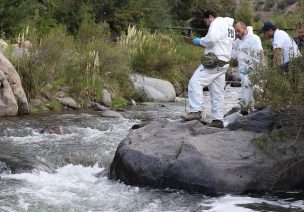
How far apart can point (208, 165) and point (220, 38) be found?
2391 mm

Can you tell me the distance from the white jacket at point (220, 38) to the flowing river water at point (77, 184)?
2012 mm

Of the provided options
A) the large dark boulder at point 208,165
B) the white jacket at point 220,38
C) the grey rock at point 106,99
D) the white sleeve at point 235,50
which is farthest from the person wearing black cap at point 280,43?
the grey rock at point 106,99

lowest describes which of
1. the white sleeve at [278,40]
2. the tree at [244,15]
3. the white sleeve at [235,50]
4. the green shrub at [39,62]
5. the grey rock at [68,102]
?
the grey rock at [68,102]

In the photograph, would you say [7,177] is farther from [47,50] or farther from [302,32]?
[47,50]

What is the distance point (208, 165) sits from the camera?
6141 millimetres

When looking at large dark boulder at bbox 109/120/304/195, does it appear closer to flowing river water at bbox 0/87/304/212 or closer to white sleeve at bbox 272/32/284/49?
flowing river water at bbox 0/87/304/212

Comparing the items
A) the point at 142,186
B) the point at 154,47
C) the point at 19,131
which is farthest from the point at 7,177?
the point at 154,47

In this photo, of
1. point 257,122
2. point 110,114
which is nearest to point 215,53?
point 257,122

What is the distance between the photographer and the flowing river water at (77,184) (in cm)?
569

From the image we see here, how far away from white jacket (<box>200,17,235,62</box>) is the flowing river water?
2012 mm

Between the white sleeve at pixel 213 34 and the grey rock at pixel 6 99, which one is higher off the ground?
the white sleeve at pixel 213 34

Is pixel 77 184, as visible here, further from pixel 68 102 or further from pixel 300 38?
pixel 68 102

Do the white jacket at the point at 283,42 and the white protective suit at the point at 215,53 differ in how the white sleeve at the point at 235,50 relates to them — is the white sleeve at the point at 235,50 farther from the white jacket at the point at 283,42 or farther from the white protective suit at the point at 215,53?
the white protective suit at the point at 215,53

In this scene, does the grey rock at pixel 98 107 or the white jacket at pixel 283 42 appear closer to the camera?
the white jacket at pixel 283 42
